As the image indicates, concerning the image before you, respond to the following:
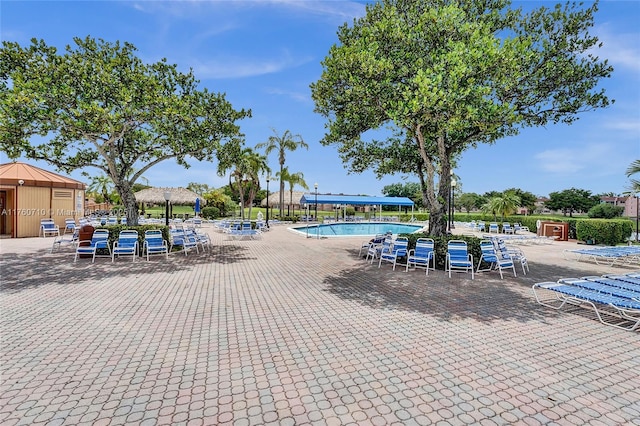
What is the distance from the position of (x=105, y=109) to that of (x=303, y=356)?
9.71 meters

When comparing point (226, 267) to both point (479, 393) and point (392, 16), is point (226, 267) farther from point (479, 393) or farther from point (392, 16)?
point (392, 16)

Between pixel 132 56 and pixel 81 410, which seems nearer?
pixel 81 410

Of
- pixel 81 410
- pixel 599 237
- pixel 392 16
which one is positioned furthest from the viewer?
pixel 599 237

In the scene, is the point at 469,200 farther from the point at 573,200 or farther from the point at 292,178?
the point at 292,178

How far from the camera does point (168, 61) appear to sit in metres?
12.1

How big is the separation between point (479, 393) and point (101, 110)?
443 inches

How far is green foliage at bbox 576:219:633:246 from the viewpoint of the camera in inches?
644

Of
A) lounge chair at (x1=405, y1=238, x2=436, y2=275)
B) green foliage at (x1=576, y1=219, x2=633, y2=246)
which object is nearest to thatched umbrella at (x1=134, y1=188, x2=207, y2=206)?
lounge chair at (x1=405, y1=238, x2=436, y2=275)

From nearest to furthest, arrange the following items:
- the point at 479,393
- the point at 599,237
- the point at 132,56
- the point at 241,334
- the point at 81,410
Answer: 1. the point at 81,410
2. the point at 479,393
3. the point at 241,334
4. the point at 132,56
5. the point at 599,237

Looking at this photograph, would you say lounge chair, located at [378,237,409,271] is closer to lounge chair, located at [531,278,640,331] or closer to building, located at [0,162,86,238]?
lounge chair, located at [531,278,640,331]

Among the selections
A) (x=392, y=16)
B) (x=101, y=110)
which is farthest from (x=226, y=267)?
(x=392, y=16)

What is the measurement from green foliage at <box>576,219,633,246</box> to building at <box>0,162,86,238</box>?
28797 mm

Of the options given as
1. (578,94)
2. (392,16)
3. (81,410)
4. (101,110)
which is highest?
(392,16)

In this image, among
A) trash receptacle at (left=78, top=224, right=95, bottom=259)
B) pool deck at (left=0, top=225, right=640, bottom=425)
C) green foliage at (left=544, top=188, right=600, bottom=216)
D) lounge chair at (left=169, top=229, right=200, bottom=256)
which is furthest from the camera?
green foliage at (left=544, top=188, right=600, bottom=216)
